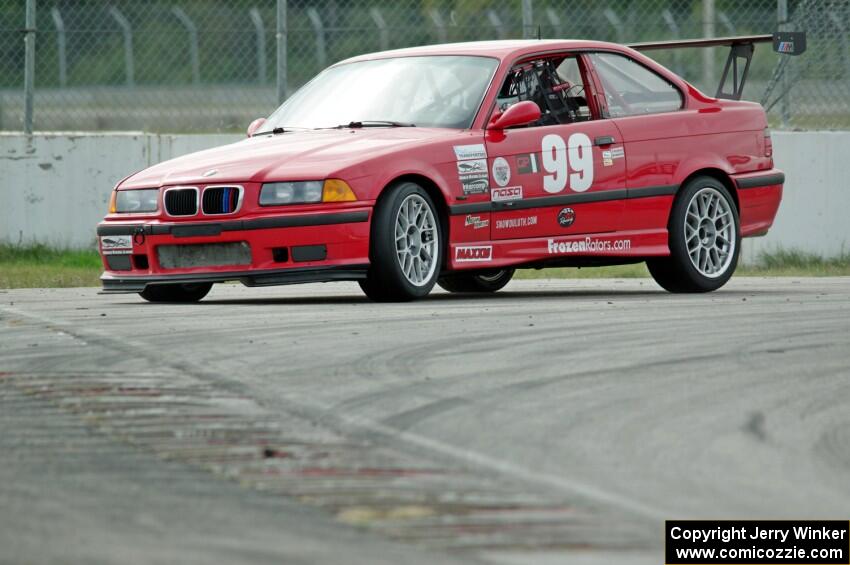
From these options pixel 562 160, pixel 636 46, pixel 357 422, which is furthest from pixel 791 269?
pixel 357 422

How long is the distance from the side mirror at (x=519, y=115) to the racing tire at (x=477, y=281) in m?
1.72

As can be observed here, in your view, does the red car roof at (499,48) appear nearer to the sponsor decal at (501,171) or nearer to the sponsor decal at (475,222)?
the sponsor decal at (501,171)

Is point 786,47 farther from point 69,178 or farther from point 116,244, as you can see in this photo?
point 116,244

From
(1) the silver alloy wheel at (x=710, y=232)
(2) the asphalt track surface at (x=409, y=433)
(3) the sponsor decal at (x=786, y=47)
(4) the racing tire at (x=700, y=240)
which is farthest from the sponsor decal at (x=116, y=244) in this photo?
(3) the sponsor decal at (x=786, y=47)

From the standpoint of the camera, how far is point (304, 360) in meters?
6.80

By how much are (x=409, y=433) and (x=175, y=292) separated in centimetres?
529

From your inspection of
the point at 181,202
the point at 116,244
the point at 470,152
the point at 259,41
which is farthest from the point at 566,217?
the point at 259,41

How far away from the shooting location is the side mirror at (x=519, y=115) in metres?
9.84

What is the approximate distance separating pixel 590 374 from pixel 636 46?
624 cm

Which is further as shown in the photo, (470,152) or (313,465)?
(470,152)

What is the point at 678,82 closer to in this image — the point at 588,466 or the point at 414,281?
the point at 414,281

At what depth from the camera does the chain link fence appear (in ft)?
49.5

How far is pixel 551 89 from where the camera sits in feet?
34.9

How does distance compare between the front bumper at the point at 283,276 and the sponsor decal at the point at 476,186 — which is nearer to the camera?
the front bumper at the point at 283,276
